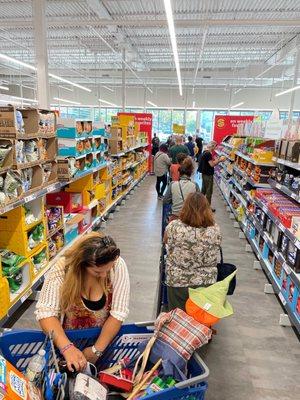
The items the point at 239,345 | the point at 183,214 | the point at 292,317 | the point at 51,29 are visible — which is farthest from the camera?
the point at 51,29

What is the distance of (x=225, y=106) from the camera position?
23.0m

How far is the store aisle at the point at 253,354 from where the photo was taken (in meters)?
2.83

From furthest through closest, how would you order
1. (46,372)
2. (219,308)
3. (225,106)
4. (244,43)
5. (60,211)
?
(225,106), (244,43), (60,211), (219,308), (46,372)

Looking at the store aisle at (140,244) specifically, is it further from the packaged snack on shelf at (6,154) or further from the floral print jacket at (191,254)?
the packaged snack on shelf at (6,154)

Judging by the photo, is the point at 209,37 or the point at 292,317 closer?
the point at 292,317

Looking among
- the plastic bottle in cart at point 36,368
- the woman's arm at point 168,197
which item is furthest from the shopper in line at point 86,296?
the woman's arm at point 168,197

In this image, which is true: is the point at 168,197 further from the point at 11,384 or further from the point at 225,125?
the point at 225,125

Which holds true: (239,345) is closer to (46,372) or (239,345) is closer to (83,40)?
(46,372)

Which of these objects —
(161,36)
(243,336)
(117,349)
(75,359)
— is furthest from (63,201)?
(161,36)

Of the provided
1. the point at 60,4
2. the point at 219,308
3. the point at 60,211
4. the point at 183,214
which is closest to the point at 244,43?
the point at 60,4

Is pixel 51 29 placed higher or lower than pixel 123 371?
higher

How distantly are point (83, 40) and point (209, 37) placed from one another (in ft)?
15.5

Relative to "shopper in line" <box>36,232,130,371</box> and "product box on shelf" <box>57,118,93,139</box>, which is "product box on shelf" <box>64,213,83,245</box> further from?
"shopper in line" <box>36,232,130,371</box>

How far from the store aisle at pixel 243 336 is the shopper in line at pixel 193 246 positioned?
0.79 m
